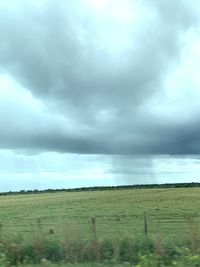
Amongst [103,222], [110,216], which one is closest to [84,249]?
[103,222]

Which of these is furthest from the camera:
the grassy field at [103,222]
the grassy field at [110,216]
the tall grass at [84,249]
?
the grassy field at [110,216]

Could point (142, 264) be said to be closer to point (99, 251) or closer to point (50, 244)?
point (99, 251)

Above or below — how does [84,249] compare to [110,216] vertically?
below

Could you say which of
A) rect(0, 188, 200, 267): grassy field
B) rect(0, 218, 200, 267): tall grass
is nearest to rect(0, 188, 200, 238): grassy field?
rect(0, 188, 200, 267): grassy field

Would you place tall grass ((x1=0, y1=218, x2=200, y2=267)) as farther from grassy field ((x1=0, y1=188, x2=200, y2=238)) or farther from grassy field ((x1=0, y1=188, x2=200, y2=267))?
grassy field ((x1=0, y1=188, x2=200, y2=238))

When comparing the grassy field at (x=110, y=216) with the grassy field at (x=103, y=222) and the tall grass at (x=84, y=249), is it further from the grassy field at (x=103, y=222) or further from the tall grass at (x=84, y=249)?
the tall grass at (x=84, y=249)

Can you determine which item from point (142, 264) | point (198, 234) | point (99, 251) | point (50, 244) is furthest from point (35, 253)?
point (142, 264)

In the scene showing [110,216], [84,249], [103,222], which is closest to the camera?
[84,249]

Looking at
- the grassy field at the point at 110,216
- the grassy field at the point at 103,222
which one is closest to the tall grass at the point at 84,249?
the grassy field at the point at 103,222

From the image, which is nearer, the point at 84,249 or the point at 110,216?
the point at 84,249

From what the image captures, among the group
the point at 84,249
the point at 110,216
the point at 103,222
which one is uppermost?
the point at 110,216

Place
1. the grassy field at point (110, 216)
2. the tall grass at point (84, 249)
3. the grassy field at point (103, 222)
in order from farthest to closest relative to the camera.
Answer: the grassy field at point (110, 216) → the grassy field at point (103, 222) → the tall grass at point (84, 249)

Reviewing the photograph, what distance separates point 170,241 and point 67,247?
420 centimetres

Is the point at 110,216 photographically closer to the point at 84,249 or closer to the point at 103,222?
the point at 103,222
